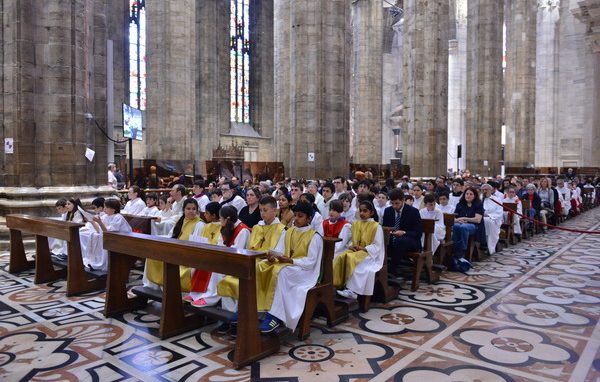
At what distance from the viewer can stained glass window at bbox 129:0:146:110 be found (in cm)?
2767

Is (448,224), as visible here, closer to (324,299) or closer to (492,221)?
(492,221)

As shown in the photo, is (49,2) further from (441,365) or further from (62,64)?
(441,365)

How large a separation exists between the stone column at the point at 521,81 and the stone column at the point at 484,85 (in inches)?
147

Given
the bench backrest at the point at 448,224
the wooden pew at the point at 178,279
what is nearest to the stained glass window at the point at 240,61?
the bench backrest at the point at 448,224

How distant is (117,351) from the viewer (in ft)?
14.3

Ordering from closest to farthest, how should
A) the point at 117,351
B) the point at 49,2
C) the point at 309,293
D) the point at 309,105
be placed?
the point at 117,351
the point at 309,293
the point at 49,2
the point at 309,105

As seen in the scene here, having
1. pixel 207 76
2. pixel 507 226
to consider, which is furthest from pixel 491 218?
pixel 207 76

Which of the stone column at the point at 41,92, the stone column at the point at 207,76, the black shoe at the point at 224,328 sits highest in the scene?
the stone column at the point at 207,76

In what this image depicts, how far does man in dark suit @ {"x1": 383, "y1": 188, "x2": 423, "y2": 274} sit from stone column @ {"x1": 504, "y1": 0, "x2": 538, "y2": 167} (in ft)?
76.7

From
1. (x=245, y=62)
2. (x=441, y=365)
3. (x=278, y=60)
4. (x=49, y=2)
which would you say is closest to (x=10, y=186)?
(x=49, y=2)

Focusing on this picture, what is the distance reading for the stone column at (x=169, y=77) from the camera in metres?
18.5

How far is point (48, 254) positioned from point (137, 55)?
2336 cm

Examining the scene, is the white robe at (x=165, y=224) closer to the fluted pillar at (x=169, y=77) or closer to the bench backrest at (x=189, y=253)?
the bench backrest at (x=189, y=253)

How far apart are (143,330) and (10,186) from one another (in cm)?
617
